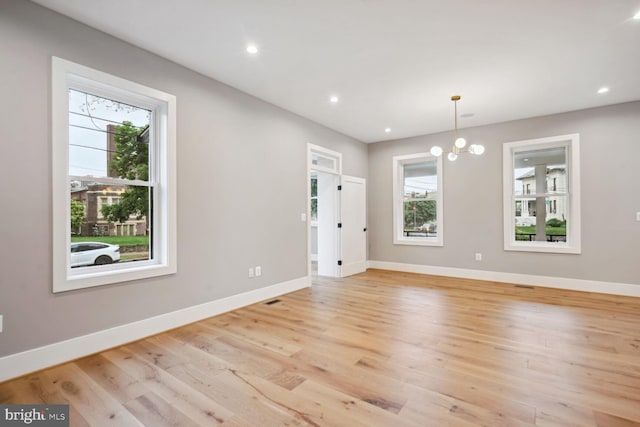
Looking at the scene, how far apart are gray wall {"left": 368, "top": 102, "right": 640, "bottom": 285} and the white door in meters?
0.42

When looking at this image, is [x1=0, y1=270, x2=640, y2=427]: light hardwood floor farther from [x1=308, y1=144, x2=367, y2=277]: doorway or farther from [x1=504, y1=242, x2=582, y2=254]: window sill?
[x1=308, y1=144, x2=367, y2=277]: doorway

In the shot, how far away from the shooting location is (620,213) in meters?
4.55

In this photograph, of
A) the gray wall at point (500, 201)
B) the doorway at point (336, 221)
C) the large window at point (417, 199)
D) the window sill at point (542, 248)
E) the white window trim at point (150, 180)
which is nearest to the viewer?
the white window trim at point (150, 180)

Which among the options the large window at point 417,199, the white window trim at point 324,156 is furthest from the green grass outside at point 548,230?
the white window trim at point 324,156

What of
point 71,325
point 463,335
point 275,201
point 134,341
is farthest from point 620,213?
point 71,325

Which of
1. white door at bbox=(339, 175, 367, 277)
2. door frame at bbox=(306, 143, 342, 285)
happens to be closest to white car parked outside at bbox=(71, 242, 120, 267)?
door frame at bbox=(306, 143, 342, 285)

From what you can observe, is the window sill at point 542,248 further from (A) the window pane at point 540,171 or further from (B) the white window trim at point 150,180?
(B) the white window trim at point 150,180

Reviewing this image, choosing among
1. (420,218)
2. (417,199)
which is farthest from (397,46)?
(420,218)

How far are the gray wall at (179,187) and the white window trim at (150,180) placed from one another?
6 cm

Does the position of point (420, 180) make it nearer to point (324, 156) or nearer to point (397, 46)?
point (324, 156)

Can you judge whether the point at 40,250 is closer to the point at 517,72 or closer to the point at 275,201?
the point at 275,201

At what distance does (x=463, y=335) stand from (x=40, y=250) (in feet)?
12.5

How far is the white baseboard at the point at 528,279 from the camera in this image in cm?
456

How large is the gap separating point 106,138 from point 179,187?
2.61 ft
